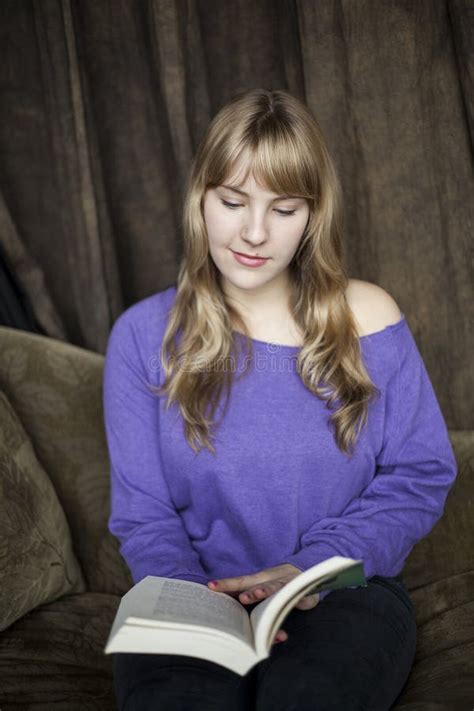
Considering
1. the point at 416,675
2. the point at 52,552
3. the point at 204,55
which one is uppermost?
the point at 204,55

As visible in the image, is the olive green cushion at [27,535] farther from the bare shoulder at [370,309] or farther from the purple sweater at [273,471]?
the bare shoulder at [370,309]

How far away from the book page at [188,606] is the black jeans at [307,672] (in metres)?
0.13

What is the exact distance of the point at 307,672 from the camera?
141cm

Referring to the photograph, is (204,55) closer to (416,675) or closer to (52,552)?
(52,552)

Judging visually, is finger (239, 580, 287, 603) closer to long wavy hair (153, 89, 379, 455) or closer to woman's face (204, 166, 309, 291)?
long wavy hair (153, 89, 379, 455)

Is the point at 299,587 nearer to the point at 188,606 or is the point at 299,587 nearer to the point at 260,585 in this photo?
the point at 188,606

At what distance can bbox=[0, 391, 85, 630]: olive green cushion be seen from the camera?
1833 millimetres

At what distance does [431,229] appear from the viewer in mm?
2305

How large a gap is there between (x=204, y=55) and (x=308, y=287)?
0.88 m

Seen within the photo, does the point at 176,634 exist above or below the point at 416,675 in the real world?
above

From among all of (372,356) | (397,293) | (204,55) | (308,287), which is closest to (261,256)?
(308,287)

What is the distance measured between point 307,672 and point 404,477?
0.54m

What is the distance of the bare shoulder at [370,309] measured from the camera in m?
1.88

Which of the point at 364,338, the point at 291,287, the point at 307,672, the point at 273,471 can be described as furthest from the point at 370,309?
the point at 307,672
